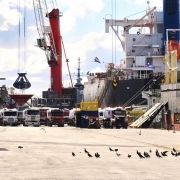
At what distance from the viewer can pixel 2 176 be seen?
19281 mm

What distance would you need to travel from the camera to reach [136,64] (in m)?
103

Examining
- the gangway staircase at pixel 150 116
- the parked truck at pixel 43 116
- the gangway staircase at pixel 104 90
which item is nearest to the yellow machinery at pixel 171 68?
the gangway staircase at pixel 150 116

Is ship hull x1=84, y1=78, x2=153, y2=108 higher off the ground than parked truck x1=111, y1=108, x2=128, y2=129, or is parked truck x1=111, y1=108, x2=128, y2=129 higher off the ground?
ship hull x1=84, y1=78, x2=153, y2=108

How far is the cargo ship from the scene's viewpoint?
99.6 m

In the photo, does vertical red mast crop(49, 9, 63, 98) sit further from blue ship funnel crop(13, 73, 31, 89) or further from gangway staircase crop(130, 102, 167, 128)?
gangway staircase crop(130, 102, 167, 128)

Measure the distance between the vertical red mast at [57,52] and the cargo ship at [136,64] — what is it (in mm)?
23137

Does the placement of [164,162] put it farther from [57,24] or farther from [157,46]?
[57,24]

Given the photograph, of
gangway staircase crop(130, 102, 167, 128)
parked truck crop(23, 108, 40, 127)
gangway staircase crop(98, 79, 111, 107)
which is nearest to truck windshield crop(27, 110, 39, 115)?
parked truck crop(23, 108, 40, 127)

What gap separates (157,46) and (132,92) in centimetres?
930

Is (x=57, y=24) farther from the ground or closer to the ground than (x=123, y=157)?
farther from the ground

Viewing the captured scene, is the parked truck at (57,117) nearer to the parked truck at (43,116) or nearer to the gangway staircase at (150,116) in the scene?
the parked truck at (43,116)

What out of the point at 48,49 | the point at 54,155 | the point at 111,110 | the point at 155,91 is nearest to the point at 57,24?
the point at 48,49

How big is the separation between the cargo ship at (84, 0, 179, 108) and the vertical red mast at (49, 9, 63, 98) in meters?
23.1

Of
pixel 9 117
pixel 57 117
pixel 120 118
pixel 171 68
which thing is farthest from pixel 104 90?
pixel 171 68
